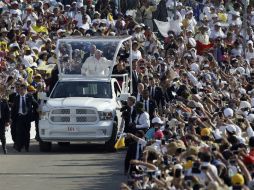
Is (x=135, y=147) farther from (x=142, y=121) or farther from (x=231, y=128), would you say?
(x=231, y=128)

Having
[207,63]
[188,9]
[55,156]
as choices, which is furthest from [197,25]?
[55,156]

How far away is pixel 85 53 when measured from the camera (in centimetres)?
3750

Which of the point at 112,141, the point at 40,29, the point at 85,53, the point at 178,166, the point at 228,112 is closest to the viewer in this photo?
the point at 178,166

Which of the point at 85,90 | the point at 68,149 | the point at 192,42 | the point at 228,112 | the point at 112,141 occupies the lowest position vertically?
the point at 68,149

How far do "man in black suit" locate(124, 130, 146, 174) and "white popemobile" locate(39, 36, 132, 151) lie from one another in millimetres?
4743

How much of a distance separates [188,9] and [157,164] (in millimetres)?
24993

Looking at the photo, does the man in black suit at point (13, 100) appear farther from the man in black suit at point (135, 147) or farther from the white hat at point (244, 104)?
the white hat at point (244, 104)

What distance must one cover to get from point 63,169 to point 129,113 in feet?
10.6

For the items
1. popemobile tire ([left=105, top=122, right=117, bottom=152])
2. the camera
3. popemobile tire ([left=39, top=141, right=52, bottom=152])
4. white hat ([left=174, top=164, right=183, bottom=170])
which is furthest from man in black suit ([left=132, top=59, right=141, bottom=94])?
the camera

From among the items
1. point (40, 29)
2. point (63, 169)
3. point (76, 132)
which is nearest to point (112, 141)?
point (76, 132)

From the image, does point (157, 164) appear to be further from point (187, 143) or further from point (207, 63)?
point (207, 63)

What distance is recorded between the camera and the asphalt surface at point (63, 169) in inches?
1120

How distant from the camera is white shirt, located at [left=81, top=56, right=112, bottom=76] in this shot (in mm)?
36531

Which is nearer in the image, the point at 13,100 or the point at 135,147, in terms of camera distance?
the point at 135,147
